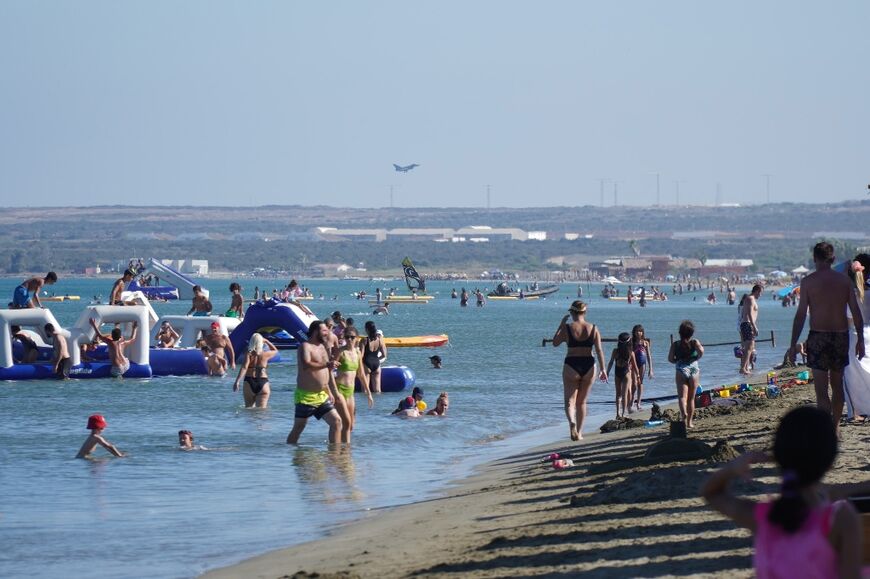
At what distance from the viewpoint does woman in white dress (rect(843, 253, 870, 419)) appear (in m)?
11.1

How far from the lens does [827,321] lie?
32.7 feet

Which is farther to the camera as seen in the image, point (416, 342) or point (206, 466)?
point (416, 342)

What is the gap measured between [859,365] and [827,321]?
127 cm

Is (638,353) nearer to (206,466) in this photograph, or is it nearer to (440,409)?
(440,409)

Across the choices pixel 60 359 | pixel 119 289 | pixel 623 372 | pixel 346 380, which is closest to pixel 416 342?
pixel 119 289

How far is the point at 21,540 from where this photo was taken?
9.57 meters

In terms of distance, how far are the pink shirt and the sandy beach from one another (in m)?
2.38

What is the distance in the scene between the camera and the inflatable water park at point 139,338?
78.8 ft

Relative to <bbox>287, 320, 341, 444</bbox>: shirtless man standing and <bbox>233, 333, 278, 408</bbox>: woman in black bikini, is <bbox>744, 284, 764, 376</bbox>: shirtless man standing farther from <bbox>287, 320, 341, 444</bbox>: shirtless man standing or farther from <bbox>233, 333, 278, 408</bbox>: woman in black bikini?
<bbox>287, 320, 341, 444</bbox>: shirtless man standing

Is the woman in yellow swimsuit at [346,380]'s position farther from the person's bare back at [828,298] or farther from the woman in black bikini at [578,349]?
the person's bare back at [828,298]

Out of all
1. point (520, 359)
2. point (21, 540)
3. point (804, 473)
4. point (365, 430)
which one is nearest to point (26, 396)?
point (365, 430)

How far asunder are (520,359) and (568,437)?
21.1 metres

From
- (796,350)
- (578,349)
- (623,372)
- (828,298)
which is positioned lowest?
(623,372)

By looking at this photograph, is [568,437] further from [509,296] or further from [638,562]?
[509,296]
